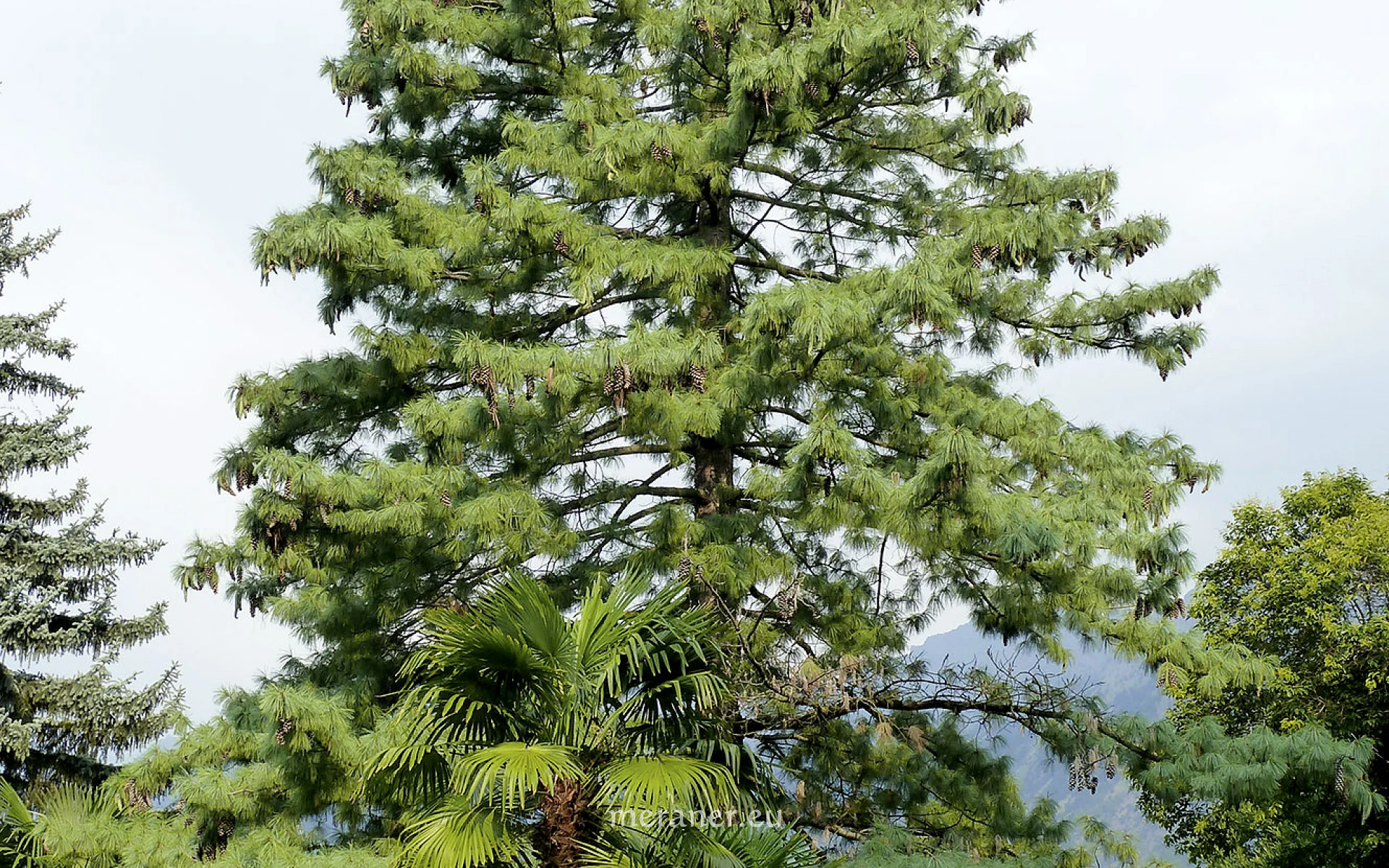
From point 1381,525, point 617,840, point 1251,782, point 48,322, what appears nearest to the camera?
point 617,840

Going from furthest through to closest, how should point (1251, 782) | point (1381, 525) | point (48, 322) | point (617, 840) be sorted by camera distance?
point (1381, 525)
point (48, 322)
point (1251, 782)
point (617, 840)

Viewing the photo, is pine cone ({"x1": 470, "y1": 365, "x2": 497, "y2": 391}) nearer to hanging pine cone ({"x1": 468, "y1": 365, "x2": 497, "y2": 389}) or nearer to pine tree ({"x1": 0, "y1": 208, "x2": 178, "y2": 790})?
hanging pine cone ({"x1": 468, "y1": 365, "x2": 497, "y2": 389})

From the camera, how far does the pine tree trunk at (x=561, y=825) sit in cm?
604

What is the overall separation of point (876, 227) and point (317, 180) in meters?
4.94

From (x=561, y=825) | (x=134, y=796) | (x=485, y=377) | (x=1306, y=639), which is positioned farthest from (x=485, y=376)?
(x=1306, y=639)

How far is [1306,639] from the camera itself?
20125 millimetres

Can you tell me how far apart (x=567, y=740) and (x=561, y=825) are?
1.40 ft

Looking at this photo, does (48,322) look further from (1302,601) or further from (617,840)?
(1302,601)

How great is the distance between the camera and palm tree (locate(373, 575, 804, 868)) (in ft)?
18.9

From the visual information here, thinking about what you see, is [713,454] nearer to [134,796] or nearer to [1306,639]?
[134,796]

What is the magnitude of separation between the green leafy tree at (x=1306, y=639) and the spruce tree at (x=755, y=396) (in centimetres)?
1028

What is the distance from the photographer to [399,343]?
9.91 meters

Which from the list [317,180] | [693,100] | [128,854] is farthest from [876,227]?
[128,854]

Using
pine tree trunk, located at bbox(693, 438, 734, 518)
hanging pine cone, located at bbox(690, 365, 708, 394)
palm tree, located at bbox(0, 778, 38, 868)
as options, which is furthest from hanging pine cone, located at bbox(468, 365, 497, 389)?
palm tree, located at bbox(0, 778, 38, 868)
